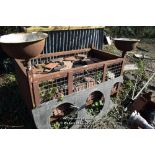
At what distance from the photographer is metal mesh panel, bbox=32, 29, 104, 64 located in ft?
21.4

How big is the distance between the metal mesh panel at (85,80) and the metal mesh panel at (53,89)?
34 centimetres

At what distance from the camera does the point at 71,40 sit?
693 centimetres

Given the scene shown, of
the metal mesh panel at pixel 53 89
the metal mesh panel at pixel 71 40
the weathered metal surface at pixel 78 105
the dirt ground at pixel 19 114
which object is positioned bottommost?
the dirt ground at pixel 19 114

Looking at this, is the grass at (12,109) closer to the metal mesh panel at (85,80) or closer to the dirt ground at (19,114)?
the dirt ground at (19,114)

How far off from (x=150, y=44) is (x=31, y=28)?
982cm

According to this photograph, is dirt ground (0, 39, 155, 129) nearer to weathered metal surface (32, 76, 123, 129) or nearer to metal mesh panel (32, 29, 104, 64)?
weathered metal surface (32, 76, 123, 129)

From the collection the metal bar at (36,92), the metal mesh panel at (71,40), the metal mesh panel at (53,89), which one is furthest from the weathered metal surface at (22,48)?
the metal mesh panel at (71,40)

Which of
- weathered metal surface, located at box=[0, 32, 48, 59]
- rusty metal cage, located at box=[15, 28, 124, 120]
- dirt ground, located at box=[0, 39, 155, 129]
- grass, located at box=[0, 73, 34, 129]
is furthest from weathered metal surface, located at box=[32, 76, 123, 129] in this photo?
weathered metal surface, located at box=[0, 32, 48, 59]

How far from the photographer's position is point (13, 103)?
6211 millimetres

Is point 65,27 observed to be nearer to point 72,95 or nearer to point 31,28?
point 31,28

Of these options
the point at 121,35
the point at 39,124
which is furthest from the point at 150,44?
the point at 39,124

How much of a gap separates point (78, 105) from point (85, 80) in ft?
2.19

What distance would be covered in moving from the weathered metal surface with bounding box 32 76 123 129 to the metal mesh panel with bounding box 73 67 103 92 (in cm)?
12

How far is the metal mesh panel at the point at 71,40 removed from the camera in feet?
21.4
